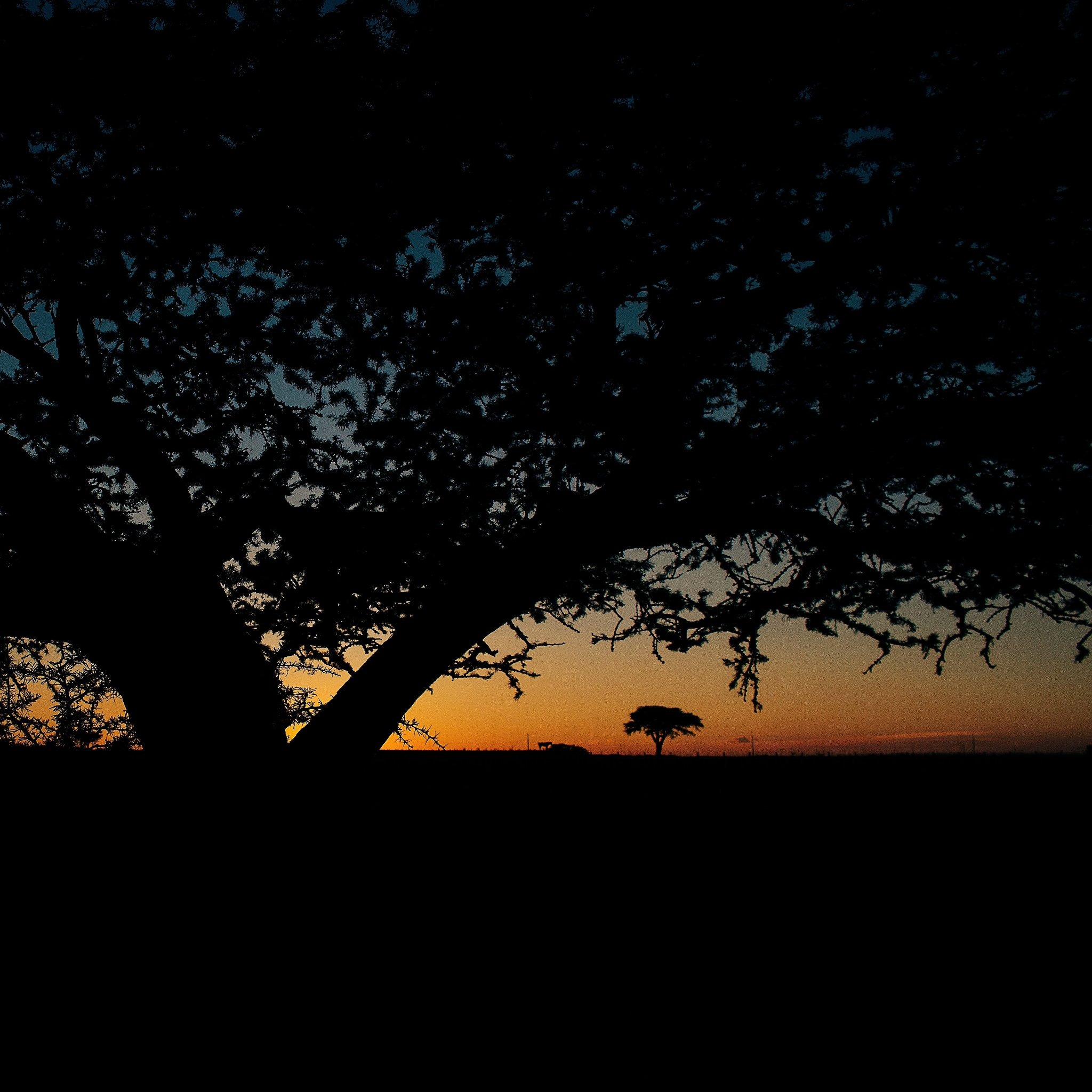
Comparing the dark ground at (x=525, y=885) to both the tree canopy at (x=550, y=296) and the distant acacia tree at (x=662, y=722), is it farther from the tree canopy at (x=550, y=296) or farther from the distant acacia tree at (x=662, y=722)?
the distant acacia tree at (x=662, y=722)

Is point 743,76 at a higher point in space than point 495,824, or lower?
higher

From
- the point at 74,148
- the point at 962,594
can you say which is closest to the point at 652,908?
the point at 962,594

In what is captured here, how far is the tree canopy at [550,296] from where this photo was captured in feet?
12.4

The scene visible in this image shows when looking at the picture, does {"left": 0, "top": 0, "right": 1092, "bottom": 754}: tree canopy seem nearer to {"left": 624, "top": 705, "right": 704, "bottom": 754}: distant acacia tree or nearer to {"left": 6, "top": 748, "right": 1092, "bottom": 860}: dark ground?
{"left": 6, "top": 748, "right": 1092, "bottom": 860}: dark ground

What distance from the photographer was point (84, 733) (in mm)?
6477

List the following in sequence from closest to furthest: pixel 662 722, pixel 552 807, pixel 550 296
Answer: pixel 550 296 < pixel 552 807 < pixel 662 722

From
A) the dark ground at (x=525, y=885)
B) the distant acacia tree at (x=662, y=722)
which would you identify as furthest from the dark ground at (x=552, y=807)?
the distant acacia tree at (x=662, y=722)

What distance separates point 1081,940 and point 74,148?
850cm

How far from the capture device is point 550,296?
4.48 m

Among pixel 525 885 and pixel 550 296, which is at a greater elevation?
pixel 550 296

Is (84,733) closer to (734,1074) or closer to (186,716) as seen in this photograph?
(186,716)

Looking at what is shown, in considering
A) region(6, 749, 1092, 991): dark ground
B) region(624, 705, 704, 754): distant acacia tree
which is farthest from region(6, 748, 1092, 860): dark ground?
region(624, 705, 704, 754): distant acacia tree

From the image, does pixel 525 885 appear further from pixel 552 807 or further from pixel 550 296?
pixel 550 296

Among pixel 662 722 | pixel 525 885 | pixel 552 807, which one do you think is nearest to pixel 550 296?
pixel 525 885
